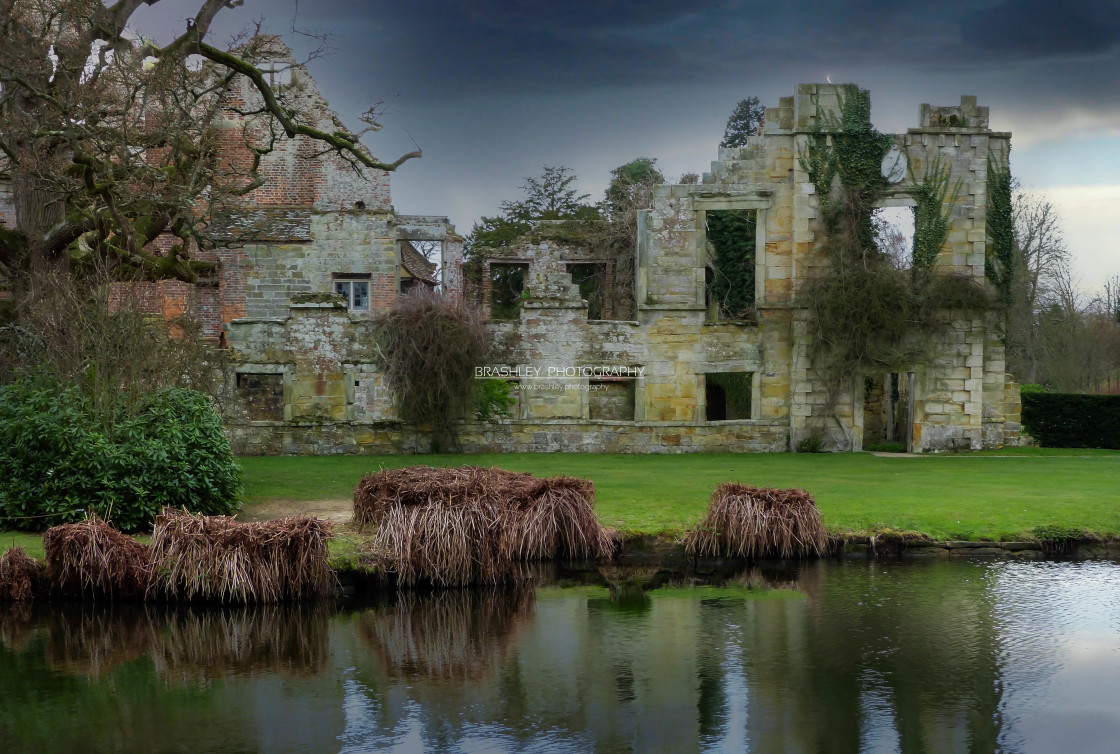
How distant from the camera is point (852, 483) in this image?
1562cm

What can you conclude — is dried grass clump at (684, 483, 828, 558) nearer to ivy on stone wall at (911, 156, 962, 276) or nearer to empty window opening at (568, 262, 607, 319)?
ivy on stone wall at (911, 156, 962, 276)

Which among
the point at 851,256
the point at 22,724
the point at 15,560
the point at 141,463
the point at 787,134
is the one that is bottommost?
the point at 22,724

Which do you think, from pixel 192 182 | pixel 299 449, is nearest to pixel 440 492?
pixel 192 182

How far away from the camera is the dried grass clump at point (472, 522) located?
36.0ft

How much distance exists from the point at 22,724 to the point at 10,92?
8855 millimetres

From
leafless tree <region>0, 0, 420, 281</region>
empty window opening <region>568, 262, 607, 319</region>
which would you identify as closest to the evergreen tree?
empty window opening <region>568, 262, 607, 319</region>

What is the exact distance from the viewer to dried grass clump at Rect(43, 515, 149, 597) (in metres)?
10.3

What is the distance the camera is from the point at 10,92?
13.4 meters

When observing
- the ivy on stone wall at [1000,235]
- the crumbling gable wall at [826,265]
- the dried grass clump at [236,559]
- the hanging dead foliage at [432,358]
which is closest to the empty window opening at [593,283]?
the crumbling gable wall at [826,265]

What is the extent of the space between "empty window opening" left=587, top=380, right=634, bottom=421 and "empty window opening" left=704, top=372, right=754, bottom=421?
6.35 feet

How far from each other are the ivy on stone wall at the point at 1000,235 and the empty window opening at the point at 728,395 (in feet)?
18.3

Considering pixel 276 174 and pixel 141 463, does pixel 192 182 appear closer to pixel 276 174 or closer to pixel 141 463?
pixel 141 463

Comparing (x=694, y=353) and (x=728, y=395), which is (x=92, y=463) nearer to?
(x=694, y=353)

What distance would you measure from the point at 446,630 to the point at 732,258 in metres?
20.3
